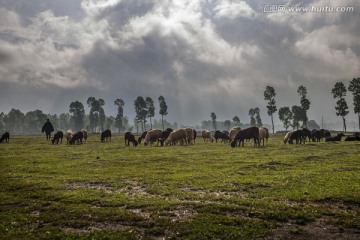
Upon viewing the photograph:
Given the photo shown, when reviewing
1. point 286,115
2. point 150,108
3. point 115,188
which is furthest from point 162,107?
point 115,188

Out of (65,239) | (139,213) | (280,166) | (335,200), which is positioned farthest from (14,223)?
(280,166)

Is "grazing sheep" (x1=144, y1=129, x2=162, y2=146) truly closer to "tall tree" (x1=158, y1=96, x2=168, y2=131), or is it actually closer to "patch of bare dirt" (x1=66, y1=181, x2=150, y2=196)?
"patch of bare dirt" (x1=66, y1=181, x2=150, y2=196)

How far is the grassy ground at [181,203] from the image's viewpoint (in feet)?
34.8

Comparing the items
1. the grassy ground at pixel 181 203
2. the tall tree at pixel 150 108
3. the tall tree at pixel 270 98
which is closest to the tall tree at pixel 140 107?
the tall tree at pixel 150 108

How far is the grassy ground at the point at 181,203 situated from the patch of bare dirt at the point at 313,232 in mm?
36

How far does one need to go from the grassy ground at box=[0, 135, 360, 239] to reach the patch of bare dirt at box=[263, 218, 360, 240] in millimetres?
36

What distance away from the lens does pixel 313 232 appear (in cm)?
1066

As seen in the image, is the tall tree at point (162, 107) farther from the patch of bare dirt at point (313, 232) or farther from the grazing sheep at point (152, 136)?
the patch of bare dirt at point (313, 232)

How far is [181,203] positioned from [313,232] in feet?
20.2

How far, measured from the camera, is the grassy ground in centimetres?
1062

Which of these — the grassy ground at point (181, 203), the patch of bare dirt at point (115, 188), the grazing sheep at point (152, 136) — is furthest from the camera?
the grazing sheep at point (152, 136)

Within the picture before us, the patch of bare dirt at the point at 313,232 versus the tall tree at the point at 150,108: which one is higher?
the tall tree at the point at 150,108

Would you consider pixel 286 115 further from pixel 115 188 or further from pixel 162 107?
pixel 115 188

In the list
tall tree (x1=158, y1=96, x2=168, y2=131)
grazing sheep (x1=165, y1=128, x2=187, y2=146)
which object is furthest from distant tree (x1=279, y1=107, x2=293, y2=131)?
grazing sheep (x1=165, y1=128, x2=187, y2=146)
